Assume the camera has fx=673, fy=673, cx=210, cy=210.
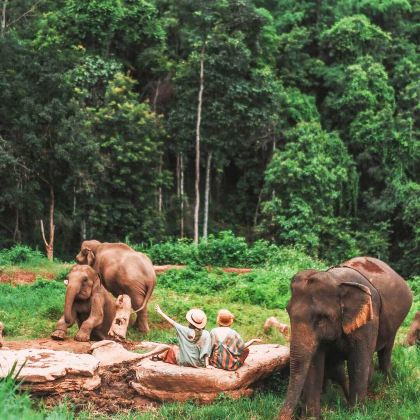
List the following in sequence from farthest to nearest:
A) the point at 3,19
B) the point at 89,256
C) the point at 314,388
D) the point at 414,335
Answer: the point at 3,19 < the point at 89,256 < the point at 414,335 < the point at 314,388

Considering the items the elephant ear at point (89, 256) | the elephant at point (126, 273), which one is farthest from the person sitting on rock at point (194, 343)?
the elephant ear at point (89, 256)

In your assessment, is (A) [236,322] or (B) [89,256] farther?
(A) [236,322]

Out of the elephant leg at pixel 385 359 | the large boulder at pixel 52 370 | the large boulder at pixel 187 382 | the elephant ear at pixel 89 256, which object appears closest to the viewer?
the large boulder at pixel 52 370

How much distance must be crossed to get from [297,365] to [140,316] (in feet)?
15.2

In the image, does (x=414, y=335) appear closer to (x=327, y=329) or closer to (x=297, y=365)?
(x=327, y=329)

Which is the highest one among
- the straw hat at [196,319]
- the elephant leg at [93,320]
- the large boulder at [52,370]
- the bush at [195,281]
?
the straw hat at [196,319]

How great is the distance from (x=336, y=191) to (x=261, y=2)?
12.6m

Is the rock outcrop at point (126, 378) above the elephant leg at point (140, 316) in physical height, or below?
above

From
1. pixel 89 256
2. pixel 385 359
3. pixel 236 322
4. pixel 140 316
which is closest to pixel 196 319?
pixel 385 359

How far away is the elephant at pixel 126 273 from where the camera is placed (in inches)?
412

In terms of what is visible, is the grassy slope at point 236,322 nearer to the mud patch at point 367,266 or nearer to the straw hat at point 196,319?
the straw hat at point 196,319

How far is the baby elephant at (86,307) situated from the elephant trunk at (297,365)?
3423 millimetres

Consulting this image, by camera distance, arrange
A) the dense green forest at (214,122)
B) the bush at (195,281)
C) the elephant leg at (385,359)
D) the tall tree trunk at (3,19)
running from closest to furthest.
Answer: the elephant leg at (385,359) < the bush at (195,281) < the dense green forest at (214,122) < the tall tree trunk at (3,19)

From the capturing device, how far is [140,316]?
1043cm
